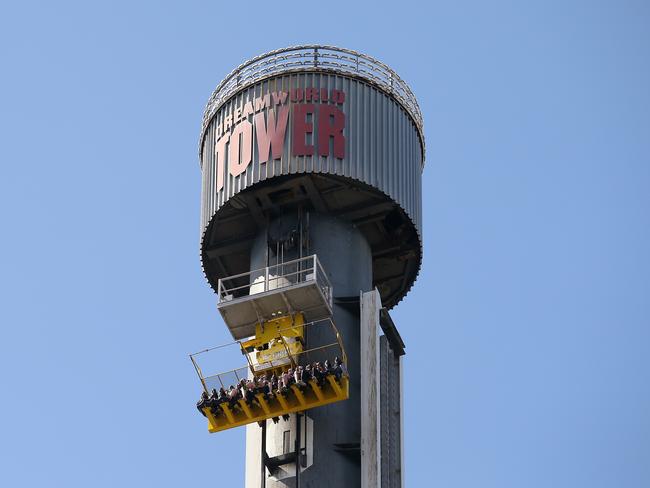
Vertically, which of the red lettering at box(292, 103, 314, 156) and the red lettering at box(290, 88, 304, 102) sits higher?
the red lettering at box(290, 88, 304, 102)

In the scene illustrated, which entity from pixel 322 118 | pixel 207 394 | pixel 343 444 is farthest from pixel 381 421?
pixel 322 118

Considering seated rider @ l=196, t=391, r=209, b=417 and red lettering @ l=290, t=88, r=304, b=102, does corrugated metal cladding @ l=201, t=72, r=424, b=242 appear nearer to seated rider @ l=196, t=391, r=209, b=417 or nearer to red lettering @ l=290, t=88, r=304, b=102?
red lettering @ l=290, t=88, r=304, b=102

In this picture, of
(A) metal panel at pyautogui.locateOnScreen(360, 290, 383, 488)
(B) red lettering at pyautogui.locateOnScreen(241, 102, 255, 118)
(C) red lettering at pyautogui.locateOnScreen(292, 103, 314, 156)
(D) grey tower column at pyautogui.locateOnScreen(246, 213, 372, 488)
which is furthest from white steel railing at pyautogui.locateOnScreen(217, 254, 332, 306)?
(B) red lettering at pyautogui.locateOnScreen(241, 102, 255, 118)

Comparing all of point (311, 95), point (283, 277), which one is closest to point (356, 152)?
point (311, 95)

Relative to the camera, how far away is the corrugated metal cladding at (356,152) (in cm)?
7562

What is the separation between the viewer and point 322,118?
7681 cm

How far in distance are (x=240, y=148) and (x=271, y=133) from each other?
163 cm

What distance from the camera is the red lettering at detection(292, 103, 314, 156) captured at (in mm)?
75562

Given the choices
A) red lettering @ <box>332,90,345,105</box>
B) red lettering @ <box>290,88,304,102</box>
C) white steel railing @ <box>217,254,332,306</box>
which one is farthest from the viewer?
red lettering @ <box>332,90,345,105</box>

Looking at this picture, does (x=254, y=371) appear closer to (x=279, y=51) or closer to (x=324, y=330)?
(x=324, y=330)

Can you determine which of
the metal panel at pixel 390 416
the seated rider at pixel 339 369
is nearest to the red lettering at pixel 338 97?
the metal panel at pixel 390 416

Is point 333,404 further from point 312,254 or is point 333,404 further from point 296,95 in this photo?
point 296,95

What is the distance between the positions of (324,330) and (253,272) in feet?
15.5

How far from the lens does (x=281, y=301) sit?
72812mm
